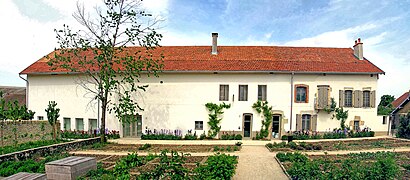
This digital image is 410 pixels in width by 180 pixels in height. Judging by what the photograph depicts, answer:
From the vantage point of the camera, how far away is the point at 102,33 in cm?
1725

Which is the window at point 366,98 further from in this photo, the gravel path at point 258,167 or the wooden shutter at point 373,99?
the gravel path at point 258,167

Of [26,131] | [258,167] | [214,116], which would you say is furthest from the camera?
[214,116]

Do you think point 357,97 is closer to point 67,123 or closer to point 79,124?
point 79,124

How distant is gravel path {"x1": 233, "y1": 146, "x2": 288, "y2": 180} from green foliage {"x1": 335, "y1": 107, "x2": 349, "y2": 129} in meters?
9.22

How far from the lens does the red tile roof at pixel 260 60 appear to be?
20250mm

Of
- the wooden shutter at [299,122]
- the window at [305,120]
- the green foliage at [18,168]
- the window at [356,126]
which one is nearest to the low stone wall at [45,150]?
the green foliage at [18,168]

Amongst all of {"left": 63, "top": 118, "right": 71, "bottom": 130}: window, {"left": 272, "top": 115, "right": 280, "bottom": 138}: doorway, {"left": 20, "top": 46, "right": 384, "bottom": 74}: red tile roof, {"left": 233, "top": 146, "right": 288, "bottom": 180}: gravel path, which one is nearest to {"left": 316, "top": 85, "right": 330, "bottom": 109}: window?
{"left": 20, "top": 46, "right": 384, "bottom": 74}: red tile roof

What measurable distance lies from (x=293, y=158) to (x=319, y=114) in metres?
10.6

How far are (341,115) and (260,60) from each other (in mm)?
7409

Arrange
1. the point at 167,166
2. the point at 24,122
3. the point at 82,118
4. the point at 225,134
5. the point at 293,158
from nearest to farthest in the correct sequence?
the point at 167,166 → the point at 293,158 → the point at 24,122 → the point at 225,134 → the point at 82,118

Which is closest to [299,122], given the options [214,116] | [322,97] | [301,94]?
[301,94]

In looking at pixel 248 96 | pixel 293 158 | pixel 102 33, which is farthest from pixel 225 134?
pixel 102 33

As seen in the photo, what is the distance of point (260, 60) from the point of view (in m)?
21.3

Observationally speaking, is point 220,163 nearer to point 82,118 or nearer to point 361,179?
point 361,179
